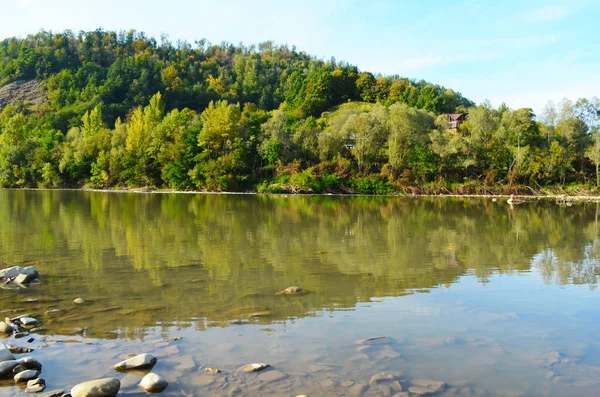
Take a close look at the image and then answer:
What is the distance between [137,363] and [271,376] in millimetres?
2007

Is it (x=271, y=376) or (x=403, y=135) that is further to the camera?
(x=403, y=135)

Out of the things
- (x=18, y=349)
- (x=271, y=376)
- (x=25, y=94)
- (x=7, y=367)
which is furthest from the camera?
(x=25, y=94)

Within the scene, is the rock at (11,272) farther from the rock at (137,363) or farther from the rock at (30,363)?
the rock at (137,363)

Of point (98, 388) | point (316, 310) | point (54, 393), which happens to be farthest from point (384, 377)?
point (54, 393)

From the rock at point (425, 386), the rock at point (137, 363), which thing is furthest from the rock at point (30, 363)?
the rock at point (425, 386)

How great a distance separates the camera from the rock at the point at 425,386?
248 inches

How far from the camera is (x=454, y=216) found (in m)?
31.5

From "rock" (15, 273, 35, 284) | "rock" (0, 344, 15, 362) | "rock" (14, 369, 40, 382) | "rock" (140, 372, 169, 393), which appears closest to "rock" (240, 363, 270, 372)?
"rock" (140, 372, 169, 393)

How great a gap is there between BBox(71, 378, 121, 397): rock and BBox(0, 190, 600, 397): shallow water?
21 centimetres

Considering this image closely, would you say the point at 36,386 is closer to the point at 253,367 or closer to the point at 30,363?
the point at 30,363

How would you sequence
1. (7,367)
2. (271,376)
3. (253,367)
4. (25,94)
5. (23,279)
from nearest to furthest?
1. (7,367)
2. (271,376)
3. (253,367)
4. (23,279)
5. (25,94)

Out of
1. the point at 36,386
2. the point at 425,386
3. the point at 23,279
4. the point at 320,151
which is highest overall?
the point at 320,151

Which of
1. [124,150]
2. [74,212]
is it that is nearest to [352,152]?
[124,150]

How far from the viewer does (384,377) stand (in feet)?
21.9
